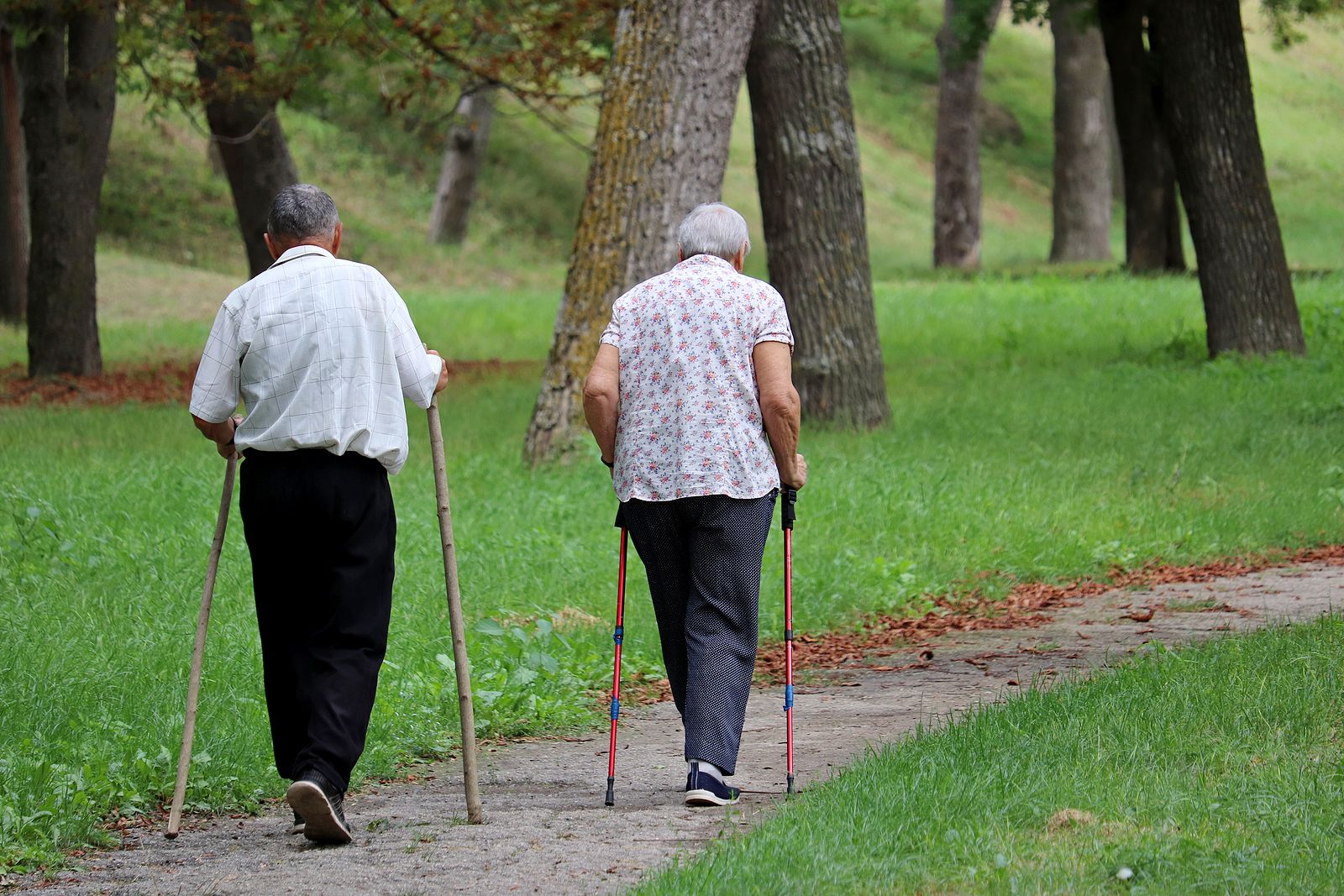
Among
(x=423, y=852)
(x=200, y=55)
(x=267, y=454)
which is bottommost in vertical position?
(x=423, y=852)

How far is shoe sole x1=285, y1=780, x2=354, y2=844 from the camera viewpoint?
4625 millimetres

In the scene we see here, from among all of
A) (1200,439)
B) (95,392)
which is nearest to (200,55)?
(95,392)

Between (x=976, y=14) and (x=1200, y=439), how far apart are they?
54.4ft

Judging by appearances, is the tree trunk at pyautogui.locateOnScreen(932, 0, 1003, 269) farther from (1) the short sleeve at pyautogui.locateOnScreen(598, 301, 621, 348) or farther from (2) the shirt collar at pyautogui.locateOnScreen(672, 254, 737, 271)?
(1) the short sleeve at pyautogui.locateOnScreen(598, 301, 621, 348)

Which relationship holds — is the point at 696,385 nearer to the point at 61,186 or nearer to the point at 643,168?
the point at 643,168

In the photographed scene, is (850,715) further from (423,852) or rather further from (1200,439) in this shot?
(1200,439)

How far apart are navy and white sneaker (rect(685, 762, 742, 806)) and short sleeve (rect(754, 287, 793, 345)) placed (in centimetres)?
137

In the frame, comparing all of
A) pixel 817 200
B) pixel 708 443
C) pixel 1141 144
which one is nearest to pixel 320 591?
pixel 708 443

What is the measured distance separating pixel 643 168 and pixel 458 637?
7.10 m

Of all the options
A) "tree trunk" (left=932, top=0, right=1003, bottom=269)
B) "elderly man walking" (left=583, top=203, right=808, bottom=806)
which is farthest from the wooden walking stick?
"tree trunk" (left=932, top=0, right=1003, bottom=269)

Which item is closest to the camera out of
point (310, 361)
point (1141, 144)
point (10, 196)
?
point (310, 361)

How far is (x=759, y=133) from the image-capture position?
1403cm

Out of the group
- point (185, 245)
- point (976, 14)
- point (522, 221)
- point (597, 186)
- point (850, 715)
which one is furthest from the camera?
point (522, 221)

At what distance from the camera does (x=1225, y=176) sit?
16.5 m
